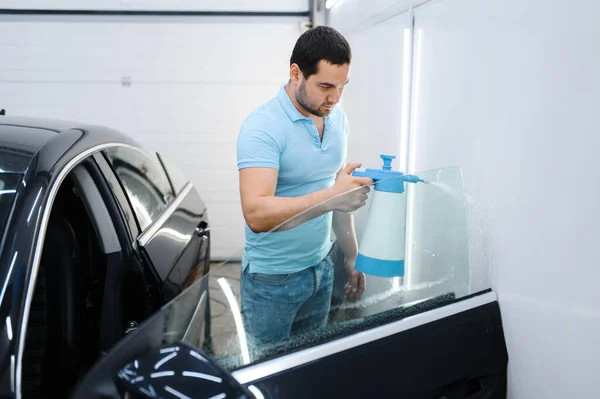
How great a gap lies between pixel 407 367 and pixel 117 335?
1232 millimetres

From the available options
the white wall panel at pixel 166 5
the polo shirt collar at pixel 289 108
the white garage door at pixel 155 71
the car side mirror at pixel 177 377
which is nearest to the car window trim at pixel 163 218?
the polo shirt collar at pixel 289 108

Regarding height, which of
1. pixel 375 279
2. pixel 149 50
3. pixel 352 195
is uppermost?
pixel 149 50

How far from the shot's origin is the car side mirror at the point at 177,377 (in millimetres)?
966

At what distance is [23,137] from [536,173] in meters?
1.67

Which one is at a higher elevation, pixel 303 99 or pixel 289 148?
pixel 303 99

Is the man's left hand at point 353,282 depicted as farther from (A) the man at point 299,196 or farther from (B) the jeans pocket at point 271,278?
(B) the jeans pocket at point 271,278

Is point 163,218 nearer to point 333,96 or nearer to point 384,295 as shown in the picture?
point 333,96

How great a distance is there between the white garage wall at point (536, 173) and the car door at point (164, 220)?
51.9 inches

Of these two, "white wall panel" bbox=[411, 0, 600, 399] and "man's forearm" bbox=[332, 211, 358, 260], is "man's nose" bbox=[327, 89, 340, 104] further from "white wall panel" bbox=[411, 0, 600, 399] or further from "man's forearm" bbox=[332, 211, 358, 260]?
"man's forearm" bbox=[332, 211, 358, 260]

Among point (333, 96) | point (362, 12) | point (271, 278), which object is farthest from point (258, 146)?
point (362, 12)

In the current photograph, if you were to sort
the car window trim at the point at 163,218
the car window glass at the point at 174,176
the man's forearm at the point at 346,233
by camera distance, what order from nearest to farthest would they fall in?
the man's forearm at the point at 346,233
the car window trim at the point at 163,218
the car window glass at the point at 174,176

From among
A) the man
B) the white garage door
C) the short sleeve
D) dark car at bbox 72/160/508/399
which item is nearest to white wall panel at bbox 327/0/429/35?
the man

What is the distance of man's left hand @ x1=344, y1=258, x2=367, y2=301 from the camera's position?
1345 millimetres

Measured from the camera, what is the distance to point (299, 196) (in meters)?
1.88
